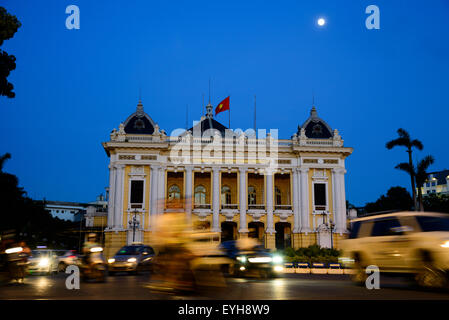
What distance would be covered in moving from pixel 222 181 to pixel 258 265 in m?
34.9

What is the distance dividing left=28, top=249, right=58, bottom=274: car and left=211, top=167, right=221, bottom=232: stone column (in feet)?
81.5

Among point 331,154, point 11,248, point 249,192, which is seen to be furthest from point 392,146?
point 11,248

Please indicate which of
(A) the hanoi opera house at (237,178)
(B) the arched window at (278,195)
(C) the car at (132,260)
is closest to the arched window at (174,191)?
(A) the hanoi opera house at (237,178)

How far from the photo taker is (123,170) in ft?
153

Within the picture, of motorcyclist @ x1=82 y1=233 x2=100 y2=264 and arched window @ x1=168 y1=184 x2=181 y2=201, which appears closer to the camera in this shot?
motorcyclist @ x1=82 y1=233 x2=100 y2=264

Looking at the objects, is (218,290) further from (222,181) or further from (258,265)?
(222,181)

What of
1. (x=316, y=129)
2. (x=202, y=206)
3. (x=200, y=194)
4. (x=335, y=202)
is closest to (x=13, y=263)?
(x=202, y=206)

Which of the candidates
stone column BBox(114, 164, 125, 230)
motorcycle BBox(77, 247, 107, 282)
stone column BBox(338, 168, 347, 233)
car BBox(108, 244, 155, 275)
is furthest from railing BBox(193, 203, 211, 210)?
motorcycle BBox(77, 247, 107, 282)

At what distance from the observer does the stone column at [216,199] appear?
4709 centimetres

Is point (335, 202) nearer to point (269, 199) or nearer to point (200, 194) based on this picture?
point (269, 199)

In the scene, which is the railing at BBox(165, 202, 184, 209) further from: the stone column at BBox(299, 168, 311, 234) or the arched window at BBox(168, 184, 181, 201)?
the arched window at BBox(168, 184, 181, 201)

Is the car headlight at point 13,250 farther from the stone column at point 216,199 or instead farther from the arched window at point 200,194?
the arched window at point 200,194

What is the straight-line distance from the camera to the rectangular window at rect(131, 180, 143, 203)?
1831 inches
